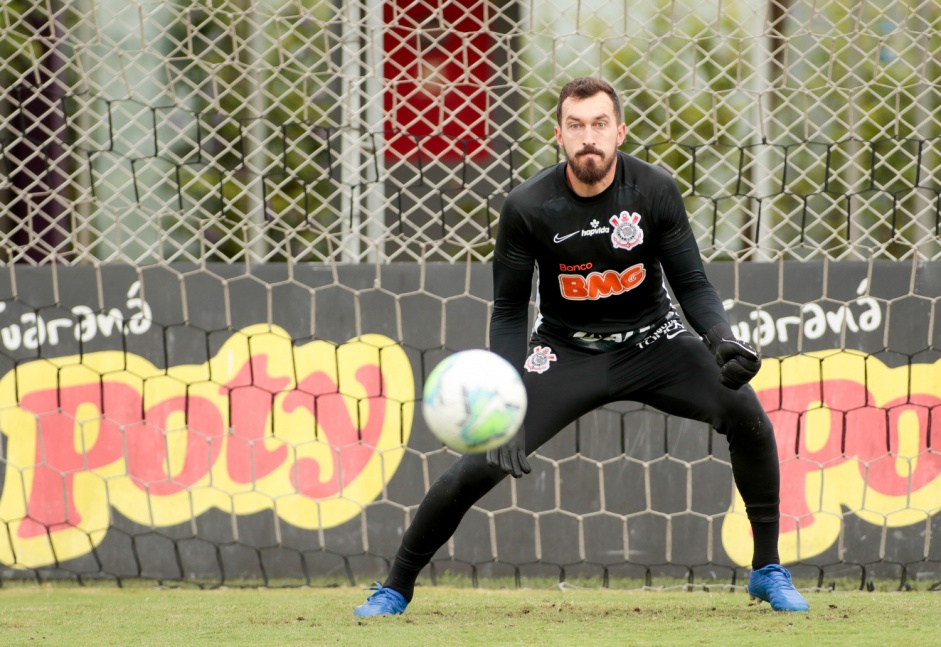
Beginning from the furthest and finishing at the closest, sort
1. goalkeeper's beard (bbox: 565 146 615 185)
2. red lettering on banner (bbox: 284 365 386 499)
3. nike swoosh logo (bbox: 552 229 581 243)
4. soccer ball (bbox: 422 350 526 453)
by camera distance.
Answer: red lettering on banner (bbox: 284 365 386 499) < nike swoosh logo (bbox: 552 229 581 243) < goalkeeper's beard (bbox: 565 146 615 185) < soccer ball (bbox: 422 350 526 453)

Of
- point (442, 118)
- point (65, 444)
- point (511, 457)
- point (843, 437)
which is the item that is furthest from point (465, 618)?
point (442, 118)

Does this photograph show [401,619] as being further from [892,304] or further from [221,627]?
[892,304]

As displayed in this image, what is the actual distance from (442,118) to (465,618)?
2336 mm

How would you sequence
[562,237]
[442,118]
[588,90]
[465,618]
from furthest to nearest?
[442,118], [465,618], [562,237], [588,90]

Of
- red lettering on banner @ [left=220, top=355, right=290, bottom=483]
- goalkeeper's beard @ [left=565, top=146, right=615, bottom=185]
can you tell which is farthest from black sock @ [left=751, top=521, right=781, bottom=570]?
red lettering on banner @ [left=220, top=355, right=290, bottom=483]

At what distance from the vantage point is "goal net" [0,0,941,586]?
5.11m

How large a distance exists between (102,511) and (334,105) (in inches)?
83.9

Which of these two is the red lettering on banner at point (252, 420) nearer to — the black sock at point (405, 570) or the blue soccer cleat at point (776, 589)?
the black sock at point (405, 570)

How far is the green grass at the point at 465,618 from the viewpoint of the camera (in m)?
3.62

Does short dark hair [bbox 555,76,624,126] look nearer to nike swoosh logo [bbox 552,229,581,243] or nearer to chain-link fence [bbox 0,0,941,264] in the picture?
nike swoosh logo [bbox 552,229,581,243]

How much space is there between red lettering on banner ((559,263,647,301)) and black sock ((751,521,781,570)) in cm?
99

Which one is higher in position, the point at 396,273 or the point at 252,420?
the point at 396,273

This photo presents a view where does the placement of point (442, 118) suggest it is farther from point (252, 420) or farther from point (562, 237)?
point (252, 420)

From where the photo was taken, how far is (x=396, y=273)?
17.2 feet
